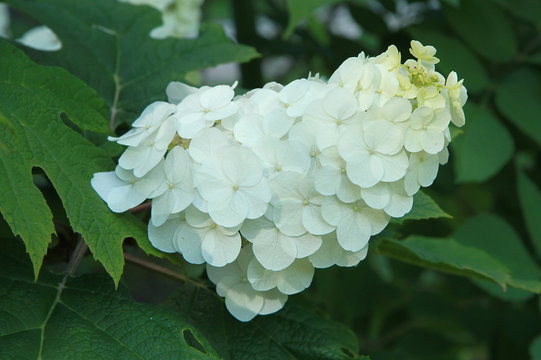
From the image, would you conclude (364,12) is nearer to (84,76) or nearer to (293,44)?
(293,44)

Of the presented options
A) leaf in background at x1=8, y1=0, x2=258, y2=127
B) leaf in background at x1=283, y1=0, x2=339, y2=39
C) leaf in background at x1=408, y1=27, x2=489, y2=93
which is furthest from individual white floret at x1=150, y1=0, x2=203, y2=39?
leaf in background at x1=408, y1=27, x2=489, y2=93

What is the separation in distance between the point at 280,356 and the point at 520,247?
1.25 metres

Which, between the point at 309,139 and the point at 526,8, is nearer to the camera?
the point at 309,139

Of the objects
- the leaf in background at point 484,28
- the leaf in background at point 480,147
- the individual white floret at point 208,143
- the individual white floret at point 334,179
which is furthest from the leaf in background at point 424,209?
the leaf in background at point 484,28

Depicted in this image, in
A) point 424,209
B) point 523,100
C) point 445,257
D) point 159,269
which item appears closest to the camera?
point 424,209

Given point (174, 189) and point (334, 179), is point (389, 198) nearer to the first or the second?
point (334, 179)

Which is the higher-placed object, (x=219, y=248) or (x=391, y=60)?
(x=391, y=60)

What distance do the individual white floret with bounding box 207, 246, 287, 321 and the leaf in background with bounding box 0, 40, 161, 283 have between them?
0.16 m

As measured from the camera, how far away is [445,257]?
6.34 ft

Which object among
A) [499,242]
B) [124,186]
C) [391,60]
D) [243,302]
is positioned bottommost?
[499,242]

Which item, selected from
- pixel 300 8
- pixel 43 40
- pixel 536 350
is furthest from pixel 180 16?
pixel 536 350

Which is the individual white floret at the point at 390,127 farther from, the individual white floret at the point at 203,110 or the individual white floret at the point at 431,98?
the individual white floret at the point at 203,110

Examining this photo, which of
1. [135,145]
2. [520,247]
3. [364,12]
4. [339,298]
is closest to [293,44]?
[364,12]

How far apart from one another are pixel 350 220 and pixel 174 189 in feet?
1.22
